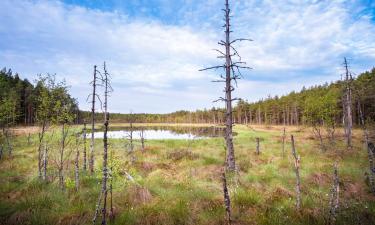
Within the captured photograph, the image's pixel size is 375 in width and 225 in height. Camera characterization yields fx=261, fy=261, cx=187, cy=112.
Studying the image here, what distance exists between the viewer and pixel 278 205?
452 inches

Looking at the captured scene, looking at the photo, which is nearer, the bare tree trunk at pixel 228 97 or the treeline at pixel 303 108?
the bare tree trunk at pixel 228 97

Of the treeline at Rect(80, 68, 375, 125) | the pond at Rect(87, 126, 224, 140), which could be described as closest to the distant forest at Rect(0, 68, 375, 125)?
the treeline at Rect(80, 68, 375, 125)

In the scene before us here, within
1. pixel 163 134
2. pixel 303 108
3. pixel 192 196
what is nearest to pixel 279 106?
pixel 303 108

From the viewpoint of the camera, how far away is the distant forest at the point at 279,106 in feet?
94.5

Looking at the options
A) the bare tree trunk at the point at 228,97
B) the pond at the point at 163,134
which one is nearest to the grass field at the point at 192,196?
the bare tree trunk at the point at 228,97

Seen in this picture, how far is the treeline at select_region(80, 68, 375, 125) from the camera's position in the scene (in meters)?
29.8

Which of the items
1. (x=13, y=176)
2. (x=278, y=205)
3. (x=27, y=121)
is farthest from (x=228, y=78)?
(x=27, y=121)

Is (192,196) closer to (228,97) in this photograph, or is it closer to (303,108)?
(228,97)

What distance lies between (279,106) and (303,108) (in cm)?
2521

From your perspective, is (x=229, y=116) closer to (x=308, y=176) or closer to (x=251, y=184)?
(x=251, y=184)

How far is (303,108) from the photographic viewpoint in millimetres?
78312

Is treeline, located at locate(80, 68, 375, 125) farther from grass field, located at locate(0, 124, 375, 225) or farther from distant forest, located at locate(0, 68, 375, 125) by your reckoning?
grass field, located at locate(0, 124, 375, 225)

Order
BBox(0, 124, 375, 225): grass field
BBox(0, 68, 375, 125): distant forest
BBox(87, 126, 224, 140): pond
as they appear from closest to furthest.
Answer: BBox(0, 124, 375, 225): grass field
BBox(0, 68, 375, 125): distant forest
BBox(87, 126, 224, 140): pond

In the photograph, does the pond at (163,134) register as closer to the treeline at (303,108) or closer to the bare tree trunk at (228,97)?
the treeline at (303,108)
